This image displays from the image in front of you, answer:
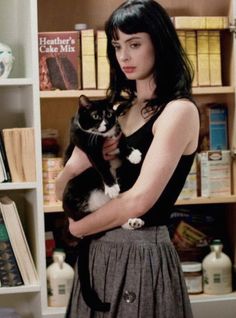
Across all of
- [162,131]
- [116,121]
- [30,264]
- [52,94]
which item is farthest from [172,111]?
[30,264]

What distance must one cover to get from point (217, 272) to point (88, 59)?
0.95 m

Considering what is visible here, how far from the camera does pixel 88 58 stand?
241 cm

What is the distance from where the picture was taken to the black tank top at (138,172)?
1483mm

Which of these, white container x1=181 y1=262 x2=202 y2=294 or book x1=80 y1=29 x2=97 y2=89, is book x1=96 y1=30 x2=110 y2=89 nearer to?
book x1=80 y1=29 x2=97 y2=89

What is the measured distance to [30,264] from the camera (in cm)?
239

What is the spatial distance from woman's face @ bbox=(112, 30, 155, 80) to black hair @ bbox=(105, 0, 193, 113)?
1cm

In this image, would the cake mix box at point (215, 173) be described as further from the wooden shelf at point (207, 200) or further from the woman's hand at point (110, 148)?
the woman's hand at point (110, 148)

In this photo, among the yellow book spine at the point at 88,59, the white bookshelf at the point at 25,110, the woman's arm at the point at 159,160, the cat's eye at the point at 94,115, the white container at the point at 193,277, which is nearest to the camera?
the woman's arm at the point at 159,160

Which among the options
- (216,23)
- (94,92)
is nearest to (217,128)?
(216,23)

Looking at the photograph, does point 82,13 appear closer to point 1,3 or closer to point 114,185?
point 1,3

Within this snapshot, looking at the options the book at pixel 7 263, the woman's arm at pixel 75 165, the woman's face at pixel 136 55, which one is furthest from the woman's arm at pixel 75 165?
the book at pixel 7 263

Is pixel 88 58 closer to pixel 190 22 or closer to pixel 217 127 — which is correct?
pixel 190 22

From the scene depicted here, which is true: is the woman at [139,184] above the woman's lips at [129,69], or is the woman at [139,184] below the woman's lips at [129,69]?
below

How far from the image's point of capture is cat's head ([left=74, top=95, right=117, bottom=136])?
1.51m
